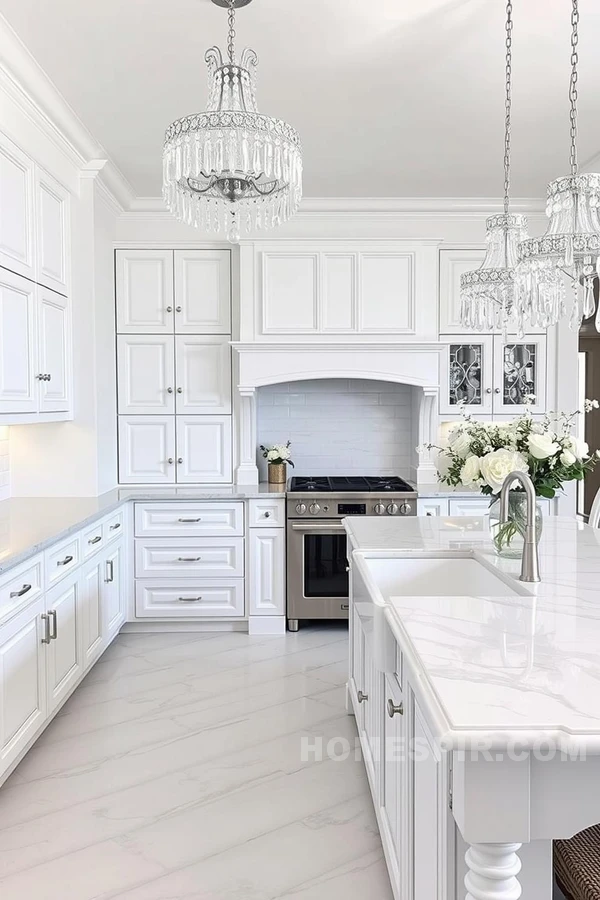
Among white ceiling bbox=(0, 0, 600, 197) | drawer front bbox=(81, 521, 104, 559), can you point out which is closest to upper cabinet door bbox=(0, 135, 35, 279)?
white ceiling bbox=(0, 0, 600, 197)

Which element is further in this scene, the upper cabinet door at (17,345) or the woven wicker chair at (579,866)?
the upper cabinet door at (17,345)

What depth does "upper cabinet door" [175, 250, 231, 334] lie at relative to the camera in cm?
454

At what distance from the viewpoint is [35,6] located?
7.86 feet

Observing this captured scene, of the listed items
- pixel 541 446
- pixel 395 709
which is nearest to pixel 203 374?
pixel 541 446

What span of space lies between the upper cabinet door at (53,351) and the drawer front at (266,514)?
1.28 meters

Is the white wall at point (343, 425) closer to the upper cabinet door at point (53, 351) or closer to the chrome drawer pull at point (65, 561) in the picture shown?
the upper cabinet door at point (53, 351)

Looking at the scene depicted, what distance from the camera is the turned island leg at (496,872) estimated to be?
0.99 m

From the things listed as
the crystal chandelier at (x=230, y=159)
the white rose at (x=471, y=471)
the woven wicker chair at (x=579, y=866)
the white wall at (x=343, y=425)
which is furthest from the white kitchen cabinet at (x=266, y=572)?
the woven wicker chair at (x=579, y=866)

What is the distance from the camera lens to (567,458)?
2182 mm

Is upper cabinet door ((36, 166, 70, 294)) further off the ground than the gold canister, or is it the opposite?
upper cabinet door ((36, 166, 70, 294))

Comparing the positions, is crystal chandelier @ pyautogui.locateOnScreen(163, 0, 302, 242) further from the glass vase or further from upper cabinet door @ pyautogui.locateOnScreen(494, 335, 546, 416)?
upper cabinet door @ pyautogui.locateOnScreen(494, 335, 546, 416)

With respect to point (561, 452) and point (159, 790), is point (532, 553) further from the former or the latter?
point (159, 790)

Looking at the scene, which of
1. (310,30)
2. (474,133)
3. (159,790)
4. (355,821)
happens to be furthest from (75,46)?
(355,821)

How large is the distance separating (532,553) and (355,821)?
1.17 meters
